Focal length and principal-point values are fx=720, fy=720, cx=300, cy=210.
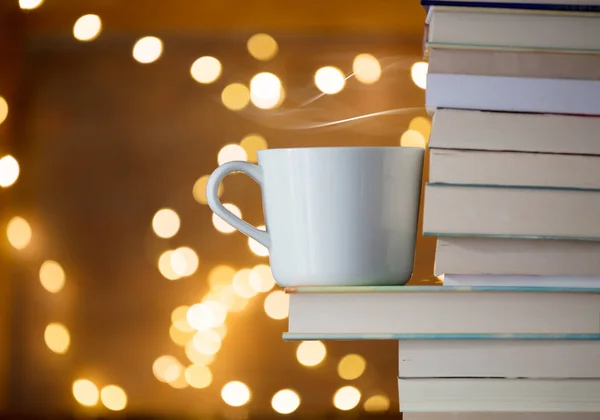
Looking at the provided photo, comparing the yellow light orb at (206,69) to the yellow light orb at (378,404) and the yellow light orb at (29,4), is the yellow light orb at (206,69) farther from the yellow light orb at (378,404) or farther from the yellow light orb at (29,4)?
the yellow light orb at (378,404)

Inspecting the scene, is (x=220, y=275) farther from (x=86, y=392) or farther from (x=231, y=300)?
(x=86, y=392)

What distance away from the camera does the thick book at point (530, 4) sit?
0.32 metres

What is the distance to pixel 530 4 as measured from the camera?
1.06 ft

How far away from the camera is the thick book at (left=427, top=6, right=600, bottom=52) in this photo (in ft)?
1.06

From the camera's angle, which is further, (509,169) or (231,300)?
(231,300)

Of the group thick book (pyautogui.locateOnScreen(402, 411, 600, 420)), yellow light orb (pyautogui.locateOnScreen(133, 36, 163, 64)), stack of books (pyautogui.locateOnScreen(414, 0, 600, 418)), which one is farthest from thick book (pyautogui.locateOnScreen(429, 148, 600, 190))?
yellow light orb (pyautogui.locateOnScreen(133, 36, 163, 64))

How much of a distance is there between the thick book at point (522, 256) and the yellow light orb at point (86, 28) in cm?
57

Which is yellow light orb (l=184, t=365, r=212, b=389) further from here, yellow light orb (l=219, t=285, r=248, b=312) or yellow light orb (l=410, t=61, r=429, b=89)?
yellow light orb (l=410, t=61, r=429, b=89)

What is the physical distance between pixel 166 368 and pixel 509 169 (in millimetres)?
519

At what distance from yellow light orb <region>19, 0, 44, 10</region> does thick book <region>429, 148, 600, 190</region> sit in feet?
1.96

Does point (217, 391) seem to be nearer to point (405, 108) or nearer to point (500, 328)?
point (405, 108)

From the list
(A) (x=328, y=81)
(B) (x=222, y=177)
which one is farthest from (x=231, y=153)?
(B) (x=222, y=177)

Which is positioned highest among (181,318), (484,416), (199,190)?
(199,190)

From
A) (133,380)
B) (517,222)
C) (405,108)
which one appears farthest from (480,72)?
(133,380)
